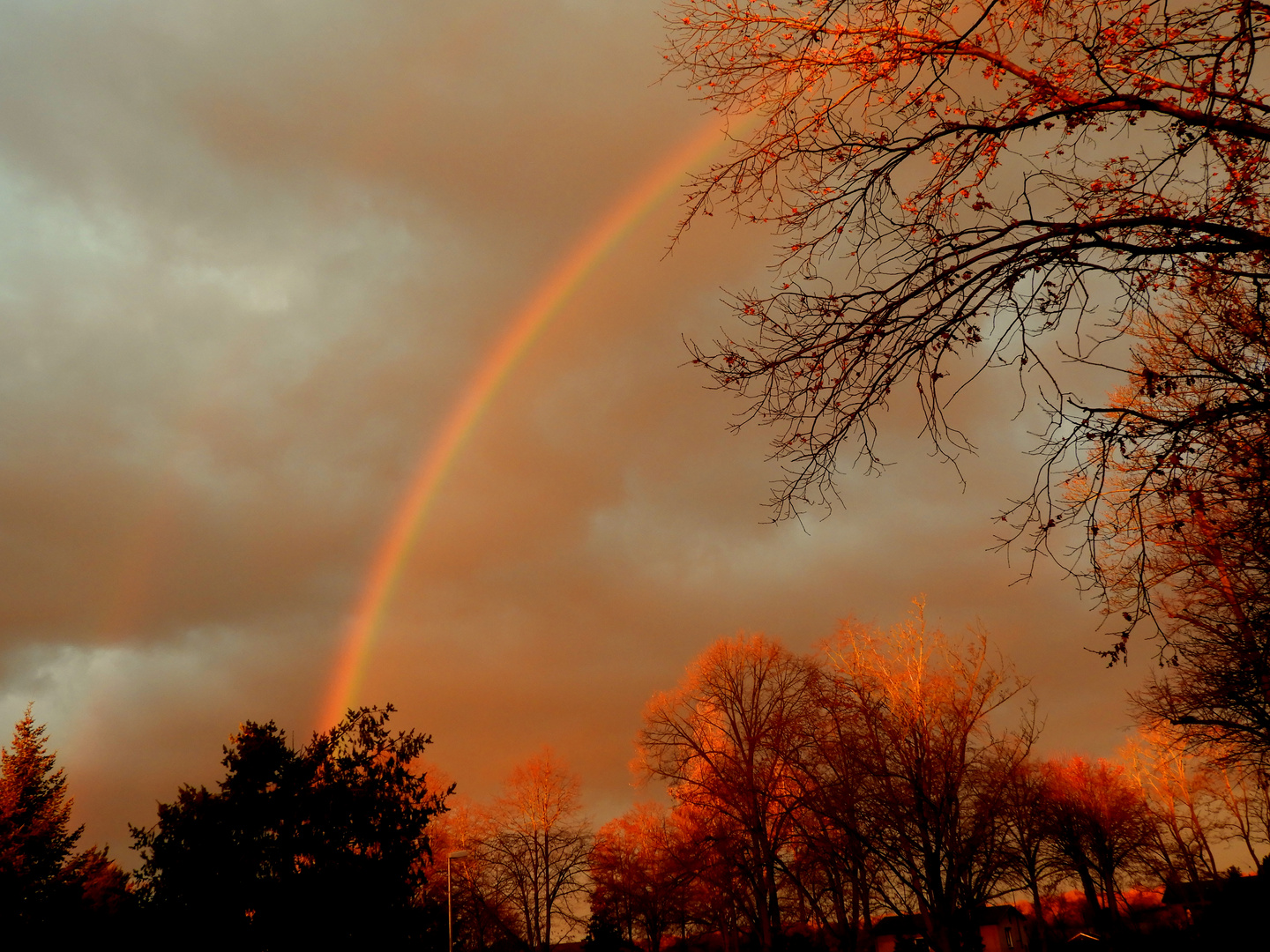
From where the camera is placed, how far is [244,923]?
20.0 m

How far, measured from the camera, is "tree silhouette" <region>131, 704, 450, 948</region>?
20047mm

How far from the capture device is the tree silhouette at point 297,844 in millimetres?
A: 20047

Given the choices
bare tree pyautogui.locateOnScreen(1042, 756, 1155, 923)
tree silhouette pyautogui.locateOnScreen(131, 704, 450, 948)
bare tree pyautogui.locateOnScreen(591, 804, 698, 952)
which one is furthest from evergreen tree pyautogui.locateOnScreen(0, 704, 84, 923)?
bare tree pyautogui.locateOnScreen(1042, 756, 1155, 923)

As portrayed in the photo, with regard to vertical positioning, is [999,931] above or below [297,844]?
below

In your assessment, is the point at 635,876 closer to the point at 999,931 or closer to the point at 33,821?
the point at 33,821

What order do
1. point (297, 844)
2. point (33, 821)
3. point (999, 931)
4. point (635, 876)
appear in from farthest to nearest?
point (999, 931) → point (635, 876) → point (33, 821) → point (297, 844)

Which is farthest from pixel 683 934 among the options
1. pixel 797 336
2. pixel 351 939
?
pixel 797 336

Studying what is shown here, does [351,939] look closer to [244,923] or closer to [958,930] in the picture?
[244,923]

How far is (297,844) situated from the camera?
21.2 meters

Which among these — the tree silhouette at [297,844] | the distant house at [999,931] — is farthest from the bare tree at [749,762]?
the distant house at [999,931]

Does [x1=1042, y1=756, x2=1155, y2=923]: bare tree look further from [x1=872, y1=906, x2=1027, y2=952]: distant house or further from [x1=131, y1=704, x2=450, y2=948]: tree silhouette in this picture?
[x1=131, y1=704, x2=450, y2=948]: tree silhouette

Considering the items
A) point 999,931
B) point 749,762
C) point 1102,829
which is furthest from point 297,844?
point 999,931

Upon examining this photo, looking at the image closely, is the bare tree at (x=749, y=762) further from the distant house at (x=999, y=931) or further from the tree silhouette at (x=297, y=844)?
the distant house at (x=999, y=931)

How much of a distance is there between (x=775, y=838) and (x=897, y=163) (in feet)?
88.1
